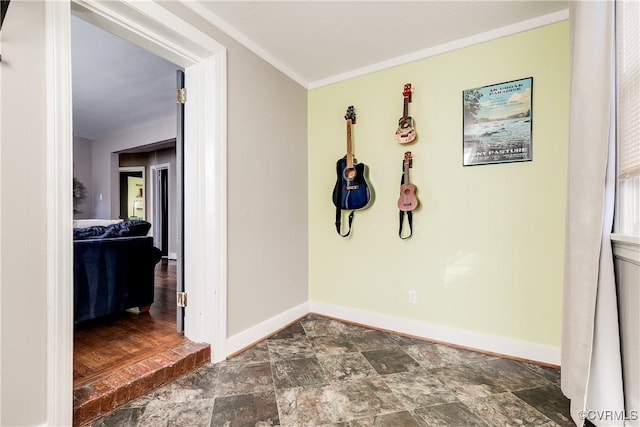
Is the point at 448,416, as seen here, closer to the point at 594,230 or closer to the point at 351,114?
the point at 594,230

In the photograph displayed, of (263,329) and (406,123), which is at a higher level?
(406,123)

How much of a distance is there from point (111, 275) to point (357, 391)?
2066 millimetres

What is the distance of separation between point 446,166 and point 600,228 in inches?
43.3

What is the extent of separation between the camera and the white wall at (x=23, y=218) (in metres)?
1.11

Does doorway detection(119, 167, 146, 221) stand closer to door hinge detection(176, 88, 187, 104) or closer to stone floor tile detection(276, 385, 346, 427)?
door hinge detection(176, 88, 187, 104)

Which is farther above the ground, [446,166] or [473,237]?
[446,166]

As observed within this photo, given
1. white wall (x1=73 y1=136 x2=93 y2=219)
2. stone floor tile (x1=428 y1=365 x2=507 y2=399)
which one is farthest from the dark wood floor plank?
white wall (x1=73 y1=136 x2=93 y2=219)

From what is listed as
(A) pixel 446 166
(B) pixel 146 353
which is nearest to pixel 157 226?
(B) pixel 146 353

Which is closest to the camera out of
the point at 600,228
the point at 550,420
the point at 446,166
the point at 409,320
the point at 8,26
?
the point at 8,26

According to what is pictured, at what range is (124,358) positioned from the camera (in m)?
1.76

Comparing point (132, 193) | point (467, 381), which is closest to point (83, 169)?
point (132, 193)

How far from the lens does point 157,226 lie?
5992mm

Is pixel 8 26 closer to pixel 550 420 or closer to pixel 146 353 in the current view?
pixel 146 353

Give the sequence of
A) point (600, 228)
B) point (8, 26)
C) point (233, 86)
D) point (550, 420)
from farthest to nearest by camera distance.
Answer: point (233, 86) → point (550, 420) → point (600, 228) → point (8, 26)
